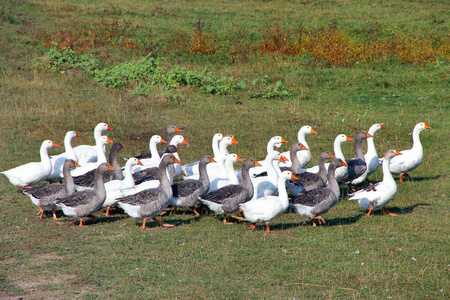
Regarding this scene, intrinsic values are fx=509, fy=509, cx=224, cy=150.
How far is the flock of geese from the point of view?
8977mm

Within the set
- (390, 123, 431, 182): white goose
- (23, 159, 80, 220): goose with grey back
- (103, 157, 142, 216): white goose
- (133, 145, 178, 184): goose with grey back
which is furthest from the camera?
(390, 123, 431, 182): white goose

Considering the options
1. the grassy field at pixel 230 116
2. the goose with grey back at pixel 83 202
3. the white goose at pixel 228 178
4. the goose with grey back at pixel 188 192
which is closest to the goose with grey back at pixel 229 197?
the goose with grey back at pixel 188 192

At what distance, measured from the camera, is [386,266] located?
24.4 feet

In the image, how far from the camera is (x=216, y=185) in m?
10.8

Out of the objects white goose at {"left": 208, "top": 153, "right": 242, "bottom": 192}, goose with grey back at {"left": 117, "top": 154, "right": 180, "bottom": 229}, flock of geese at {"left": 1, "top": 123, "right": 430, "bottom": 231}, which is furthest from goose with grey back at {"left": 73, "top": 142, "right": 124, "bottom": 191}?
white goose at {"left": 208, "top": 153, "right": 242, "bottom": 192}

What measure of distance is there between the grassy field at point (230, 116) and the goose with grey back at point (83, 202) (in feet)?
1.02

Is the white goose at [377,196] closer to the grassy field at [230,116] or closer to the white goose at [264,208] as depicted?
the grassy field at [230,116]

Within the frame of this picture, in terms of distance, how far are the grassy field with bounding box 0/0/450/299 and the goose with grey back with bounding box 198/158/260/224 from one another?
0.33 metres

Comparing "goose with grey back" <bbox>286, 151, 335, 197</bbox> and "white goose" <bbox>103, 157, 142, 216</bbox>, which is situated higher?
"white goose" <bbox>103, 157, 142, 216</bbox>

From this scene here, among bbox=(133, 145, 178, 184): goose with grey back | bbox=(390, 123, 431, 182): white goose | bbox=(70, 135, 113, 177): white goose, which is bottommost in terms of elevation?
bbox=(390, 123, 431, 182): white goose

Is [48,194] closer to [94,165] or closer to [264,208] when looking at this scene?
[94,165]

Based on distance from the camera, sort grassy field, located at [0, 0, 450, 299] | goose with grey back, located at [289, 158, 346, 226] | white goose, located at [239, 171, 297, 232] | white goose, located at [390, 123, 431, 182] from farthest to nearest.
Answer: white goose, located at [390, 123, 431, 182] < goose with grey back, located at [289, 158, 346, 226] < white goose, located at [239, 171, 297, 232] < grassy field, located at [0, 0, 450, 299]

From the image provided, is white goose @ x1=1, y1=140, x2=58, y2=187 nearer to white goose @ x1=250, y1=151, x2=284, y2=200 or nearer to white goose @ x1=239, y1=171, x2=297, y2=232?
white goose @ x1=250, y1=151, x2=284, y2=200

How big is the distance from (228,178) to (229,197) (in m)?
1.52
